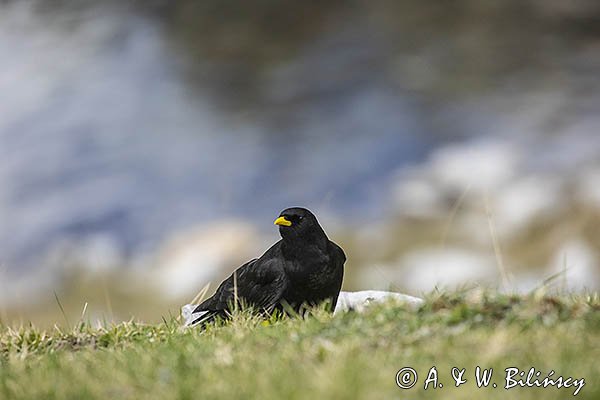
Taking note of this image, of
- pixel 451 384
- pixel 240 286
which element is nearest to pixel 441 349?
pixel 451 384

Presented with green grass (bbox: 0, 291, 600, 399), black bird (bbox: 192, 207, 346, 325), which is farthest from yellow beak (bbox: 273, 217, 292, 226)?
green grass (bbox: 0, 291, 600, 399)

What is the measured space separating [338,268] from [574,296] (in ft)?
6.90

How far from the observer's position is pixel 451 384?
3697mm

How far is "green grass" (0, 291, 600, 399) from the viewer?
3678 millimetres

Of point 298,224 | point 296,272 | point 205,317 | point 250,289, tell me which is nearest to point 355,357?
point 296,272

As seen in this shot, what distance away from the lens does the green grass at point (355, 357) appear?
3678 millimetres

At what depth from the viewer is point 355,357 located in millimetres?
4109

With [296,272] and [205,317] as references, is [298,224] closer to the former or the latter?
[296,272]

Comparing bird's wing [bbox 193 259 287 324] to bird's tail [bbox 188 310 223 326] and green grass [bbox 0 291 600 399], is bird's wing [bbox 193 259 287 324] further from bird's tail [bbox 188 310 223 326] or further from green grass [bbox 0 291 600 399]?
green grass [bbox 0 291 600 399]

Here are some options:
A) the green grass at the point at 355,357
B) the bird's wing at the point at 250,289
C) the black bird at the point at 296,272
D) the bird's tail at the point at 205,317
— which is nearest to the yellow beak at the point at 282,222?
the black bird at the point at 296,272

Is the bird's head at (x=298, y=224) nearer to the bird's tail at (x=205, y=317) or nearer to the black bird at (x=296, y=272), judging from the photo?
the black bird at (x=296, y=272)

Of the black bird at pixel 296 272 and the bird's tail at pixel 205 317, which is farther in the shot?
the bird's tail at pixel 205 317

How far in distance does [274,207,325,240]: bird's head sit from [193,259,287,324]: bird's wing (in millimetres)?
324

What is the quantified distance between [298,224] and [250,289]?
30.7 inches
